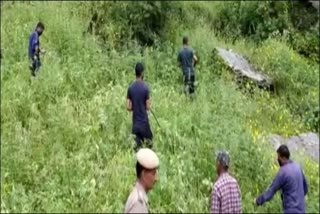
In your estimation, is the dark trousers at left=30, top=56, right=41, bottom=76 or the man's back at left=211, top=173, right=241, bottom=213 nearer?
the man's back at left=211, top=173, right=241, bottom=213

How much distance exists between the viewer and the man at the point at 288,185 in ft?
23.8

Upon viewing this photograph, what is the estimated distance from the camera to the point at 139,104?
29.2ft

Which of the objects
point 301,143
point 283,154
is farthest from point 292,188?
point 301,143

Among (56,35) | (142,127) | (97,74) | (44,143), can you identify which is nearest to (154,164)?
(142,127)

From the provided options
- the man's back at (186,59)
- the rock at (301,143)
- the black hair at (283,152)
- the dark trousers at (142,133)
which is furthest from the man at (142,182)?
the man's back at (186,59)

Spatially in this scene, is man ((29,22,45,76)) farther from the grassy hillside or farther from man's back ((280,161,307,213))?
man's back ((280,161,307,213))

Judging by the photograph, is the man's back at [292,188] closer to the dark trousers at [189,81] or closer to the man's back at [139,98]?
the man's back at [139,98]

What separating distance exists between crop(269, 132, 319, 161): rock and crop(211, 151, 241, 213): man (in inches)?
161

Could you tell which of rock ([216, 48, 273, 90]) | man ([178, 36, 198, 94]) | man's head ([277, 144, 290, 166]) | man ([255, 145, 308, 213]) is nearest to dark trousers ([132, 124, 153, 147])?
man ([255, 145, 308, 213])

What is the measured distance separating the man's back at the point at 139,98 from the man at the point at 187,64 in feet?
10.7

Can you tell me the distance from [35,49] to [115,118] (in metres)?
2.35

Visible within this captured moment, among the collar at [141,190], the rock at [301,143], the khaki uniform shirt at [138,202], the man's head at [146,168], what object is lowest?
the rock at [301,143]

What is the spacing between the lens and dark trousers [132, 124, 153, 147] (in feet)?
29.8

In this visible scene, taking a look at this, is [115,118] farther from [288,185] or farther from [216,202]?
[216,202]
